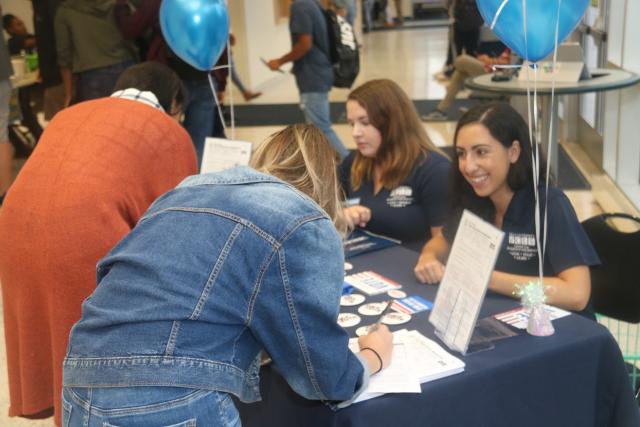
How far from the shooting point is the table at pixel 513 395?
156 centimetres

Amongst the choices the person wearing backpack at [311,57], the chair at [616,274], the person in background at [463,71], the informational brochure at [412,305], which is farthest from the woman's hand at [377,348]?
the person in background at [463,71]

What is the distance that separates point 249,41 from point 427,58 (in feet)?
12.5

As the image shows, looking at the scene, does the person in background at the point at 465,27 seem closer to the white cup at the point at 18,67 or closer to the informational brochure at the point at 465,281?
the white cup at the point at 18,67

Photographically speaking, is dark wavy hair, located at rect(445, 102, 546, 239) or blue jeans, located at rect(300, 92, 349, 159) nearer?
dark wavy hair, located at rect(445, 102, 546, 239)

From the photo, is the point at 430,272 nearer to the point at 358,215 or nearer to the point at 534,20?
the point at 358,215

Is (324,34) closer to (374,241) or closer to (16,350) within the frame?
(374,241)

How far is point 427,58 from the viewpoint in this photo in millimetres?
12812

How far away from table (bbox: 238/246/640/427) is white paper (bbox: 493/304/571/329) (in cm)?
3

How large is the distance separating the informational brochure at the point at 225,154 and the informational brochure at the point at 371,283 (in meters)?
0.87

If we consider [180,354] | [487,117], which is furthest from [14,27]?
[180,354]

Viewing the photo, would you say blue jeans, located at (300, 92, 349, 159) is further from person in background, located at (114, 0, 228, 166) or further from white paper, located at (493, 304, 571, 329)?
white paper, located at (493, 304, 571, 329)

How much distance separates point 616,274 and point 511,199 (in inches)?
16.8

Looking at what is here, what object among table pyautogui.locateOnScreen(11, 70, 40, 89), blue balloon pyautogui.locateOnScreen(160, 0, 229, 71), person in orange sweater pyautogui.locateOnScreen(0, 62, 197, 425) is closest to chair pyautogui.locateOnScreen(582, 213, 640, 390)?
person in orange sweater pyautogui.locateOnScreen(0, 62, 197, 425)

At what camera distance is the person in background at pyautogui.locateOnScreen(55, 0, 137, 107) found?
5090 mm
